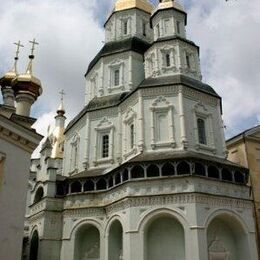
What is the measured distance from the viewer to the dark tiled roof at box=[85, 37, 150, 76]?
2712 cm

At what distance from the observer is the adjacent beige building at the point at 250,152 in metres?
24.9

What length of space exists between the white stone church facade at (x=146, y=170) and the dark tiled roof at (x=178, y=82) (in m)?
0.07

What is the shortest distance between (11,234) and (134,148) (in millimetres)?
11692

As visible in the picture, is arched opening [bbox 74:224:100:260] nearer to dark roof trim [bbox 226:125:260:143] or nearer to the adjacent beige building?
the adjacent beige building

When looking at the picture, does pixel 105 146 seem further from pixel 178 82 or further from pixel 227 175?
pixel 227 175

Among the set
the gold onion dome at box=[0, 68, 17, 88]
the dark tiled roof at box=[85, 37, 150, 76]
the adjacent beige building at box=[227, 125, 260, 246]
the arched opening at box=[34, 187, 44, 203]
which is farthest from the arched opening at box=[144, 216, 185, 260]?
the dark tiled roof at box=[85, 37, 150, 76]

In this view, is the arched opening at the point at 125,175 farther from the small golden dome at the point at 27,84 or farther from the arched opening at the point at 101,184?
the small golden dome at the point at 27,84

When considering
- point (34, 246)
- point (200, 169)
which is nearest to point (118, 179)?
point (200, 169)

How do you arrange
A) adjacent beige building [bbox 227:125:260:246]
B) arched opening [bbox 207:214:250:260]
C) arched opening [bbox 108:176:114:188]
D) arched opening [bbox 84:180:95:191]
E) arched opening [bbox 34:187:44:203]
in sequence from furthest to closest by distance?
adjacent beige building [bbox 227:125:260:246], arched opening [bbox 34:187:44:203], arched opening [bbox 84:180:95:191], arched opening [bbox 108:176:114:188], arched opening [bbox 207:214:250:260]

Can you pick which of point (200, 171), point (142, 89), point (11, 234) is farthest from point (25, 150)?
point (142, 89)

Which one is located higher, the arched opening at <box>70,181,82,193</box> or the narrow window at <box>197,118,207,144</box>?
the narrow window at <box>197,118,207,144</box>

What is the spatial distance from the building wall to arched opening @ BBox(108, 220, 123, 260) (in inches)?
357

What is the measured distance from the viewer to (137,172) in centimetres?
1969

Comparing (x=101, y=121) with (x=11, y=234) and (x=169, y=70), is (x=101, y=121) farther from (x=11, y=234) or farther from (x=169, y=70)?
(x=11, y=234)
